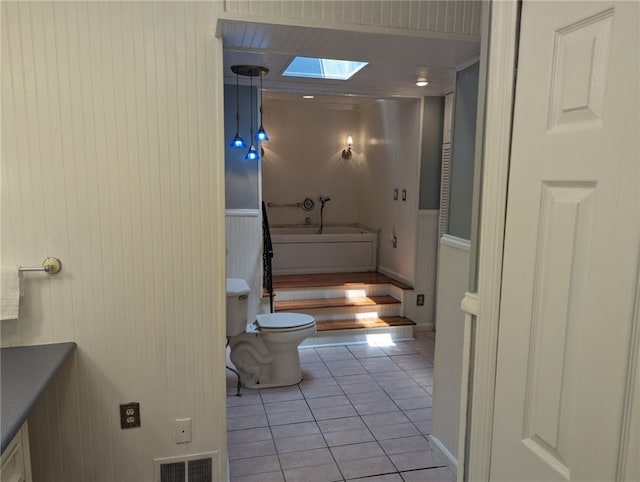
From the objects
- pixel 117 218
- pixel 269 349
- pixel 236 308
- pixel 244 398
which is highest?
pixel 117 218

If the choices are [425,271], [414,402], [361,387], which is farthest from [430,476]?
[425,271]

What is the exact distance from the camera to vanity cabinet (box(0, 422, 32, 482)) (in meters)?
1.30

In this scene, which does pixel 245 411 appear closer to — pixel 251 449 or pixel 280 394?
pixel 280 394

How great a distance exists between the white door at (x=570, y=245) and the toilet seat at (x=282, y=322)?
2344mm

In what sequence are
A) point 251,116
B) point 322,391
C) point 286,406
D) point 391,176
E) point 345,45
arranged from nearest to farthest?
point 345,45
point 286,406
point 322,391
point 251,116
point 391,176

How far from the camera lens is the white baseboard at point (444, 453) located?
92.4 inches

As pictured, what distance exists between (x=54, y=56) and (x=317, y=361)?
9.53ft

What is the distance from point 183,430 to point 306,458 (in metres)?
0.74

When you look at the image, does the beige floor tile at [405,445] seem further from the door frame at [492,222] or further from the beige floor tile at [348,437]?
the door frame at [492,222]

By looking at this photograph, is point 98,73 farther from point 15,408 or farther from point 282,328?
point 282,328

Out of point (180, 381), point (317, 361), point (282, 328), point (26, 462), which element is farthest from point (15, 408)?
point (317, 361)

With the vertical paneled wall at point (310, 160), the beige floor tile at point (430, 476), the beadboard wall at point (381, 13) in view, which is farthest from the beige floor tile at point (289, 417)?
the vertical paneled wall at point (310, 160)

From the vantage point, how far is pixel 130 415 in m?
2.04

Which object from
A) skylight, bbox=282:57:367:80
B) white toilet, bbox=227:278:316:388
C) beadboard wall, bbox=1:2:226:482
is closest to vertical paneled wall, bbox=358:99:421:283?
skylight, bbox=282:57:367:80
